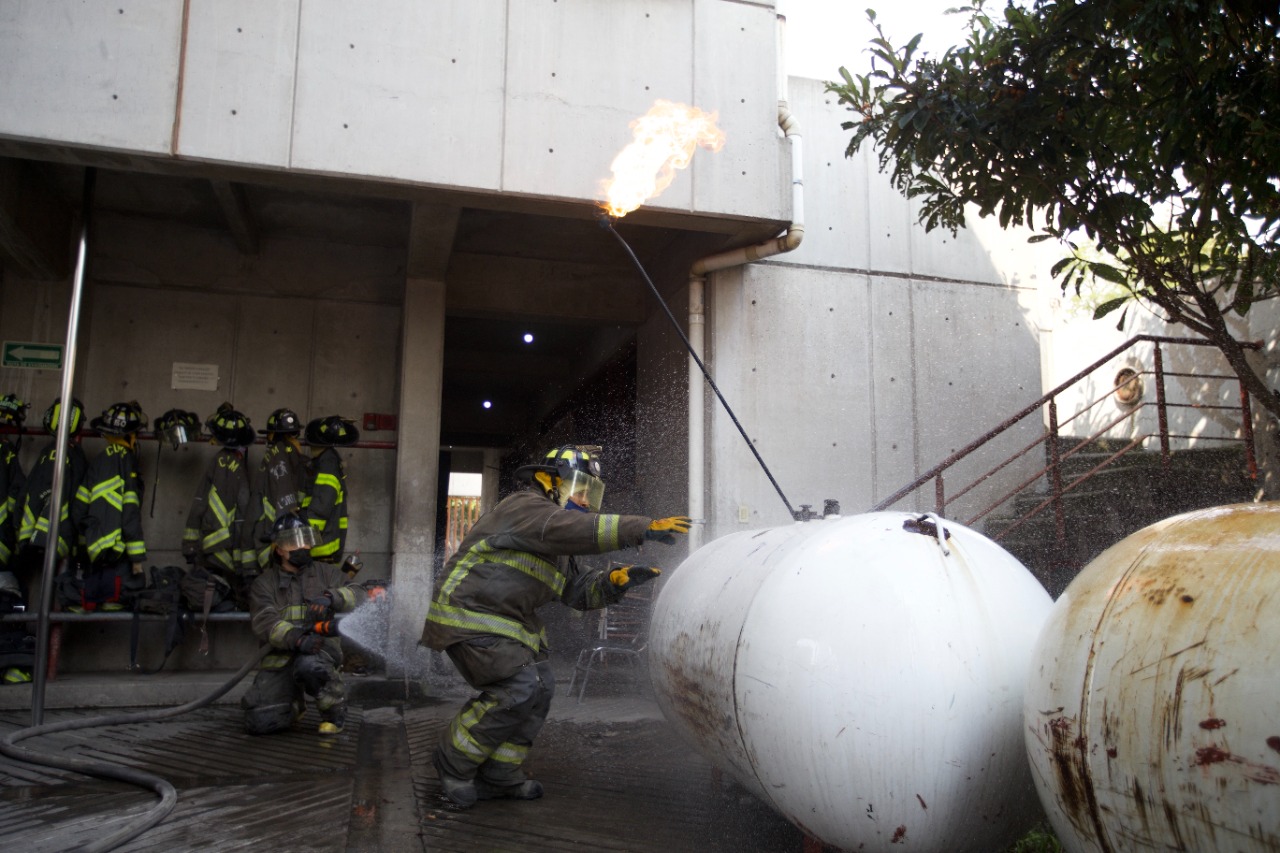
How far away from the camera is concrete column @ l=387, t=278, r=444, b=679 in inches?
303

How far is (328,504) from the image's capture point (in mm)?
7629

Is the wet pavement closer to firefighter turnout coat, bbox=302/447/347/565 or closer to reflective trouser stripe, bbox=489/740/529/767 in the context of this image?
reflective trouser stripe, bbox=489/740/529/767

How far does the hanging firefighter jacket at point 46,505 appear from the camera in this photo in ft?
A: 22.5

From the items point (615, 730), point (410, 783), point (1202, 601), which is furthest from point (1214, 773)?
point (615, 730)

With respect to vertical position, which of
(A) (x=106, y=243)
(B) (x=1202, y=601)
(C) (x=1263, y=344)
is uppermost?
(A) (x=106, y=243)

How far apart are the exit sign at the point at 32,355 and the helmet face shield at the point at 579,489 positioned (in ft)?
18.0

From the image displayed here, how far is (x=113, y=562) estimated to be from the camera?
7.13m

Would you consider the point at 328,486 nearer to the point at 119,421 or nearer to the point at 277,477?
the point at 277,477

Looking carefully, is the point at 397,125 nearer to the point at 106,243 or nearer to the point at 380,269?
the point at 380,269

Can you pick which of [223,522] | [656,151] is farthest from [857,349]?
[223,522]

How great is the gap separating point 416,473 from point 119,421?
2459mm

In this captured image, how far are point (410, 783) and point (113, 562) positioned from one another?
12.8 ft

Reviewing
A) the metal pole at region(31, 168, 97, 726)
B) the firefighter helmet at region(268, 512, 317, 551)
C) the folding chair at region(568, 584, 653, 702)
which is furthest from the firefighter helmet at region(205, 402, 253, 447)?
the folding chair at region(568, 584, 653, 702)

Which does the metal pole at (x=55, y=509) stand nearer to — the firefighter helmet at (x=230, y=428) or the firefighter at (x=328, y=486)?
the firefighter helmet at (x=230, y=428)
